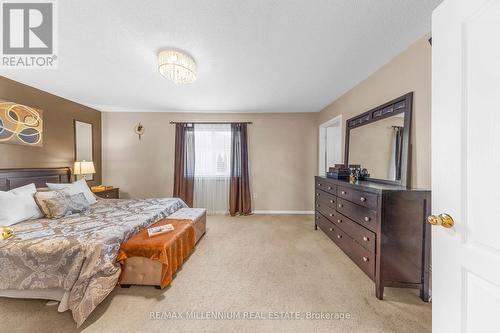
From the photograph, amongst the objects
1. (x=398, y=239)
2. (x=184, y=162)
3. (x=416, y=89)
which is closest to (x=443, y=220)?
(x=398, y=239)

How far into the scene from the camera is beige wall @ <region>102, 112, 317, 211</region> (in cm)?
448

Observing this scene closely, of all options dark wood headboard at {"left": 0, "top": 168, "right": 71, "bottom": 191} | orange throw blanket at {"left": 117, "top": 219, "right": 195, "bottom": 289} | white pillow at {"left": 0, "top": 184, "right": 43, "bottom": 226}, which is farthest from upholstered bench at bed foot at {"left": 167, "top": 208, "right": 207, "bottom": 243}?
dark wood headboard at {"left": 0, "top": 168, "right": 71, "bottom": 191}

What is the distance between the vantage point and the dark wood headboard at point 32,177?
2.54 metres

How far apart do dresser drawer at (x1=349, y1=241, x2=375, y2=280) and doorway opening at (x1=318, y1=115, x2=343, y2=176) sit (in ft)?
7.16

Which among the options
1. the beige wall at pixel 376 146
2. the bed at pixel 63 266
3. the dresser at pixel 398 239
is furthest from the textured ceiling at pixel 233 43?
the bed at pixel 63 266

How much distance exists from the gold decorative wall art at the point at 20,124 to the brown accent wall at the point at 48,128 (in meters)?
0.10

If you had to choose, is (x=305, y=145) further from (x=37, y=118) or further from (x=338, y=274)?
(x=37, y=118)

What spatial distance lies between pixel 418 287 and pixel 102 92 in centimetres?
488

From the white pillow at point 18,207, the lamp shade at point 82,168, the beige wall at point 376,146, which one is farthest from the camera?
the lamp shade at point 82,168

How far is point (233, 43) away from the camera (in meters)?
1.94

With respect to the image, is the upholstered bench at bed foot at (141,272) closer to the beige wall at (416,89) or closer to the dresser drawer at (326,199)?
the dresser drawer at (326,199)

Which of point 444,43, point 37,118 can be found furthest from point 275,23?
point 37,118

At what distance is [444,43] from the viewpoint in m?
0.86

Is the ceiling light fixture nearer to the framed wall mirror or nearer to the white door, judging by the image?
the white door
